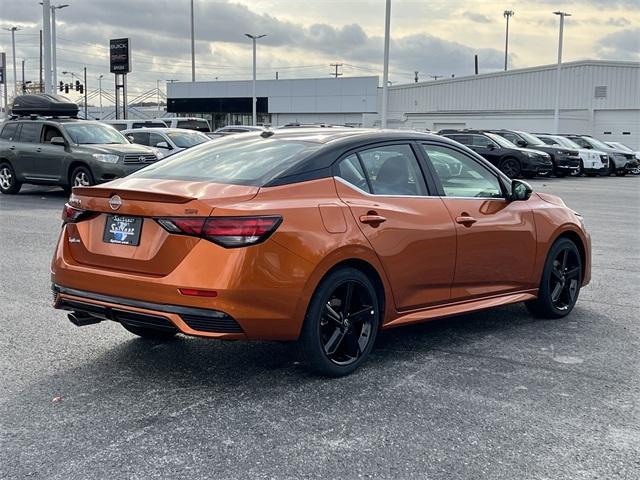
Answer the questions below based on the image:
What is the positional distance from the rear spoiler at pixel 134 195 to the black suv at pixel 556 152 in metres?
25.7

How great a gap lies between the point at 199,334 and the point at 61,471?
43.6 inches

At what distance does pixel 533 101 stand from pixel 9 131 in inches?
1708

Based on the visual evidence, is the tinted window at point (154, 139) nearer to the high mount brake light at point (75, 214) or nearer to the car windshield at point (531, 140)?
the car windshield at point (531, 140)

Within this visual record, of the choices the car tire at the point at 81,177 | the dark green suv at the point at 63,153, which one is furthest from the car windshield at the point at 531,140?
the car tire at the point at 81,177

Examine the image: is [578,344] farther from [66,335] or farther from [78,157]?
[78,157]

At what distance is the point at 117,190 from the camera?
4.76 m

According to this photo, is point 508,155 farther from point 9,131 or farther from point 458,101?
point 458,101

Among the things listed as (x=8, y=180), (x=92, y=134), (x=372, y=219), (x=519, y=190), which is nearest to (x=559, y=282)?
(x=519, y=190)

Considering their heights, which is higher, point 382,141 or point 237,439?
point 382,141

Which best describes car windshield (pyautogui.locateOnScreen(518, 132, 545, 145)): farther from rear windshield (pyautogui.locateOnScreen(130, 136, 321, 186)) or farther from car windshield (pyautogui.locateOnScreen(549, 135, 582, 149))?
rear windshield (pyautogui.locateOnScreen(130, 136, 321, 186))

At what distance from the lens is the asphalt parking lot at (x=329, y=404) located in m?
3.68

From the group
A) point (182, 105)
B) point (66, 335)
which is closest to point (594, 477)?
point (66, 335)

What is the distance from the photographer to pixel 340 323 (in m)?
4.90

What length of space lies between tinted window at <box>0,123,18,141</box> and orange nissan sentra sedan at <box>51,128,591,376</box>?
14164mm
